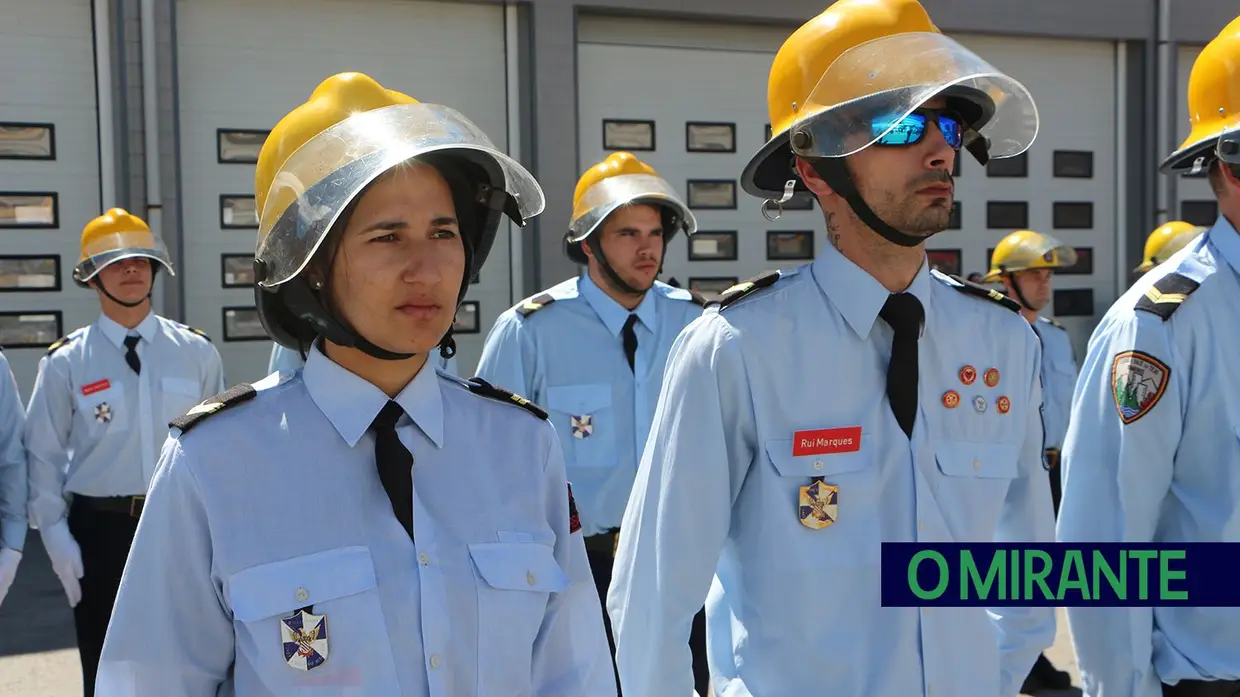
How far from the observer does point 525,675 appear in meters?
1.93

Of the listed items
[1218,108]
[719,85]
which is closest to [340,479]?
[1218,108]

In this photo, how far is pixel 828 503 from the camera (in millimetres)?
2375

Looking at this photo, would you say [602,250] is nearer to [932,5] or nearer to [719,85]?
[719,85]

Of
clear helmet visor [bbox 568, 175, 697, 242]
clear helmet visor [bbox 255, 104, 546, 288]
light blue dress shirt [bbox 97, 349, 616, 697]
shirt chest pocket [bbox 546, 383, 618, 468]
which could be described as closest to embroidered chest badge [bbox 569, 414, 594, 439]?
shirt chest pocket [bbox 546, 383, 618, 468]

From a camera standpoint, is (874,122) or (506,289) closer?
(874,122)

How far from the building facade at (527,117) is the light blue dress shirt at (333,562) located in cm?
881

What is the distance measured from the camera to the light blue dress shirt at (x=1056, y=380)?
314 inches

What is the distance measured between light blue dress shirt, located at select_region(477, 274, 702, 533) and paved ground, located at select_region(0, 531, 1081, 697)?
277 cm

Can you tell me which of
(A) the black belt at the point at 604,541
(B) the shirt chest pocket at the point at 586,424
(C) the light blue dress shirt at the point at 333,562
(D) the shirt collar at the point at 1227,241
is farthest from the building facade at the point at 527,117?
(C) the light blue dress shirt at the point at 333,562

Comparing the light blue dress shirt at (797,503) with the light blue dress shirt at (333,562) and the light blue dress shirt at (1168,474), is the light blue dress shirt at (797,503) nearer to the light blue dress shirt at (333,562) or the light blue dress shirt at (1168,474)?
the light blue dress shirt at (1168,474)

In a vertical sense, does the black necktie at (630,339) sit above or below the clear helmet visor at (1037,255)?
below

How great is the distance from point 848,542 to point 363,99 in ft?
4.10

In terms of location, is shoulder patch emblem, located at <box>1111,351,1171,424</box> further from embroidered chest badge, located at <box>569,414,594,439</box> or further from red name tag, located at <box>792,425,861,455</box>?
embroidered chest badge, located at <box>569,414,594,439</box>

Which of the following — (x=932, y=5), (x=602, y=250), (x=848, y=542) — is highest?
(x=932, y=5)
